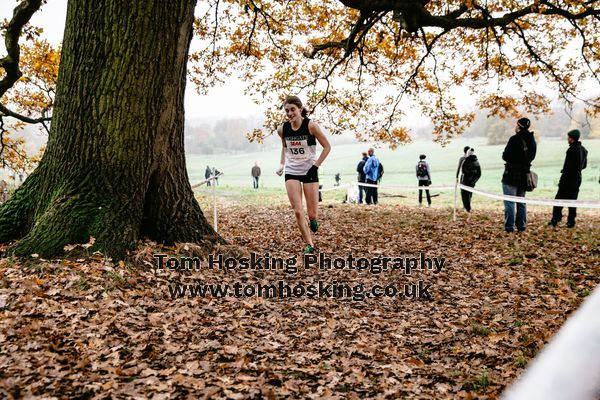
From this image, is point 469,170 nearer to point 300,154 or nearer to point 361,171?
point 361,171

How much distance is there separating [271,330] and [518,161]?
6277mm

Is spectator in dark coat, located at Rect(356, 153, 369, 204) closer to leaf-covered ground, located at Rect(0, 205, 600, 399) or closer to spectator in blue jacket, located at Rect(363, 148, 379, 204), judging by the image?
spectator in blue jacket, located at Rect(363, 148, 379, 204)

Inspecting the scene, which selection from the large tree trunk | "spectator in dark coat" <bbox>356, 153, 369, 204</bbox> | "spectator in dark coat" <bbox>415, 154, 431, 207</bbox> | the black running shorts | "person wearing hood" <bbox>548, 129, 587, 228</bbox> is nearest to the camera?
the large tree trunk


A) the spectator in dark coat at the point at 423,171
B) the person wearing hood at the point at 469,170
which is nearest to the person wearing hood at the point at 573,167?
the person wearing hood at the point at 469,170

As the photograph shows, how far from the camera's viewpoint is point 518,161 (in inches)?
309

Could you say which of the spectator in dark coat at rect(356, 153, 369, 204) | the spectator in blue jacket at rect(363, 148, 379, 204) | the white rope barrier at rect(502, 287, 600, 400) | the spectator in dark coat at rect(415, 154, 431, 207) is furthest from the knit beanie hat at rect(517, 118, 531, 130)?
the white rope barrier at rect(502, 287, 600, 400)

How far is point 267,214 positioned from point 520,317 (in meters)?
8.84

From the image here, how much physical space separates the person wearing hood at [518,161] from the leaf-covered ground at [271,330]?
1.82m

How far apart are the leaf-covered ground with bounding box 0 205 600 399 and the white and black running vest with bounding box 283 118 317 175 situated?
5.04 ft

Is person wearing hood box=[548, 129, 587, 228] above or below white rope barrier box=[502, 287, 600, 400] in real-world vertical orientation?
above

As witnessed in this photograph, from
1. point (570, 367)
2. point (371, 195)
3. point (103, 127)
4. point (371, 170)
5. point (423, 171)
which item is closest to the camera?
point (570, 367)

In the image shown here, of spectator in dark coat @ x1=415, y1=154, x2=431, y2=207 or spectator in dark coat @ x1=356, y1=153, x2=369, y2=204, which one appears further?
spectator in dark coat @ x1=356, y1=153, x2=369, y2=204

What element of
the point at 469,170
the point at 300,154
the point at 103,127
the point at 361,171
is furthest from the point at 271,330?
the point at 361,171

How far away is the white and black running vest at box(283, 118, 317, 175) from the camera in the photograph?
619 cm
